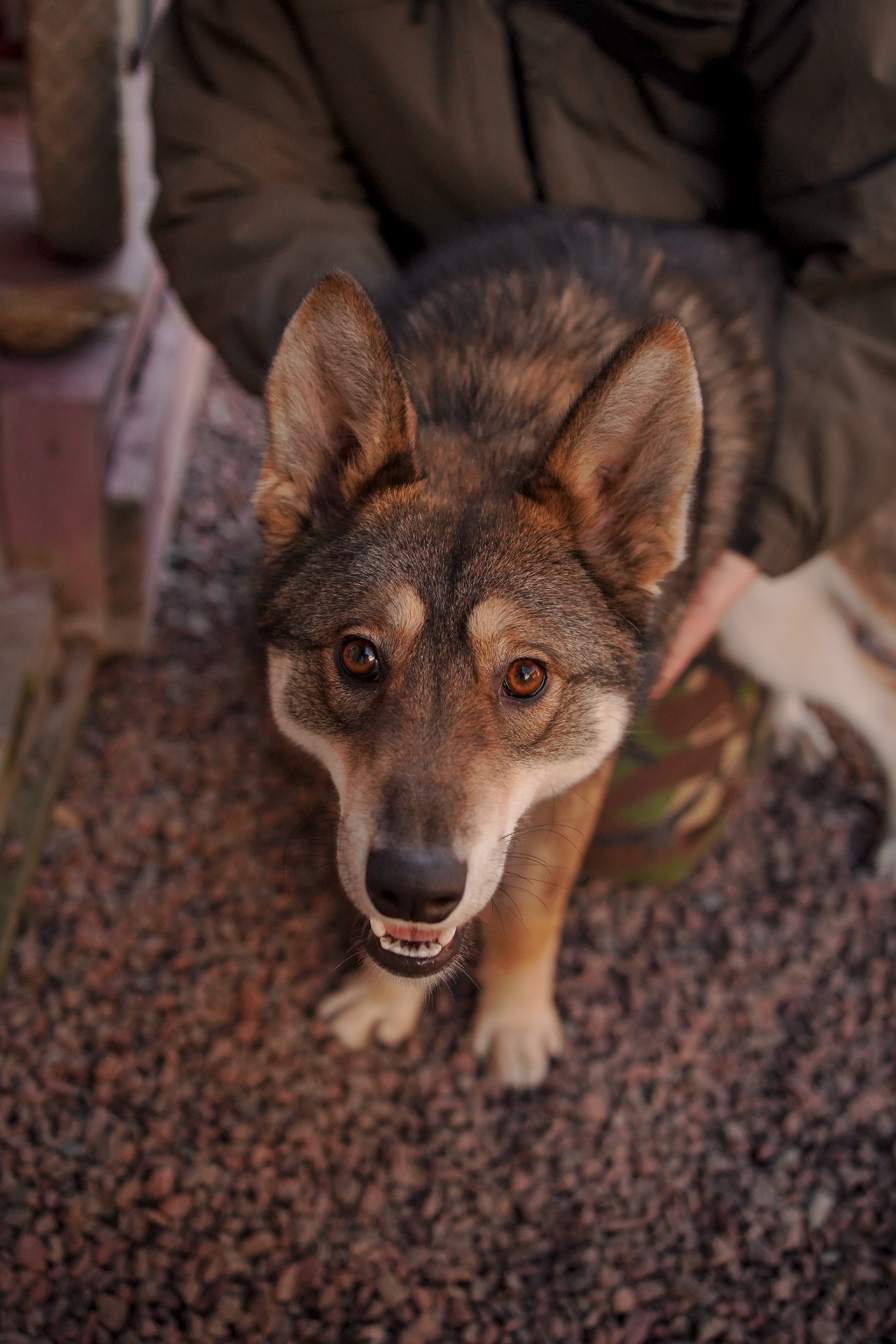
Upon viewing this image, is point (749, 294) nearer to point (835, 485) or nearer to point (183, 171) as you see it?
point (835, 485)

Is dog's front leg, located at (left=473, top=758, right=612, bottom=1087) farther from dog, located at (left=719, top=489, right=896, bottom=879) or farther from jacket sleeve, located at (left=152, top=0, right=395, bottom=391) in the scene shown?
jacket sleeve, located at (left=152, top=0, right=395, bottom=391)

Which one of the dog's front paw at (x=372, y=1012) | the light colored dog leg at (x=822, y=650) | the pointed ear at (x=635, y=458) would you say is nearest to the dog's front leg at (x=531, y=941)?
the dog's front paw at (x=372, y=1012)

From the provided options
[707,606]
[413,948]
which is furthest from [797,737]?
[413,948]

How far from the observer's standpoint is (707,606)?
10.8ft

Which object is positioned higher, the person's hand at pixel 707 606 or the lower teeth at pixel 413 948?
the person's hand at pixel 707 606

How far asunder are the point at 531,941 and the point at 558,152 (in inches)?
90.7

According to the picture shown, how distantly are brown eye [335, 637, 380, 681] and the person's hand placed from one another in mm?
986

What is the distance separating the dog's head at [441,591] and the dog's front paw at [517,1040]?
3.36 feet

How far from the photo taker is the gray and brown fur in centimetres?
220

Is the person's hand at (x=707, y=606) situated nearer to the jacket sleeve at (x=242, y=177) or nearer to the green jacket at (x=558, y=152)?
the green jacket at (x=558, y=152)

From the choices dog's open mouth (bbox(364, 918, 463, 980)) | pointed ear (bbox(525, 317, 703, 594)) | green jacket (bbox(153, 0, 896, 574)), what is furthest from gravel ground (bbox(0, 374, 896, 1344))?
green jacket (bbox(153, 0, 896, 574))

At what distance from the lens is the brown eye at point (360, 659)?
2332 millimetres

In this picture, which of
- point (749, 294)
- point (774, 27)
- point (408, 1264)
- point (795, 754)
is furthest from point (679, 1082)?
point (774, 27)

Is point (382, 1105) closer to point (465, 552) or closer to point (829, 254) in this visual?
point (465, 552)
